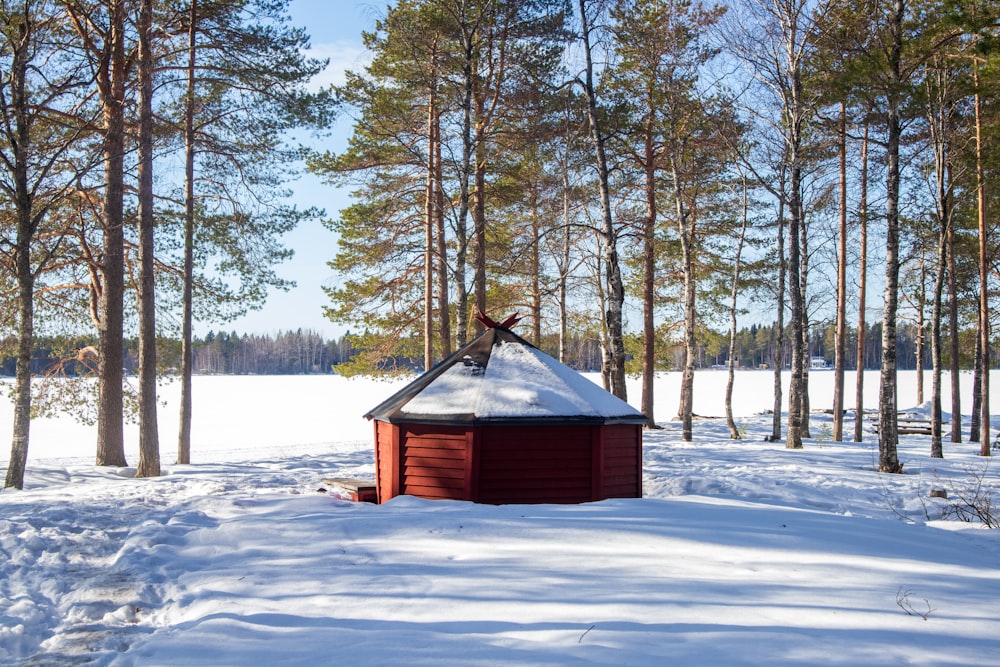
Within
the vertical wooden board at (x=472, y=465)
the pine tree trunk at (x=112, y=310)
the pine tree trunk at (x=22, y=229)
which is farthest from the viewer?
the pine tree trunk at (x=112, y=310)

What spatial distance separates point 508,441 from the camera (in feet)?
30.0

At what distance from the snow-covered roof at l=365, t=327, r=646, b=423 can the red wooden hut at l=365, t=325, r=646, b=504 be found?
0.02m

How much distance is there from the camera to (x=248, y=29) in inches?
544

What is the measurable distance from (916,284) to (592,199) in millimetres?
13447

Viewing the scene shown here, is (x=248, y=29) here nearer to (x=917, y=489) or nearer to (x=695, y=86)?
(x=695, y=86)

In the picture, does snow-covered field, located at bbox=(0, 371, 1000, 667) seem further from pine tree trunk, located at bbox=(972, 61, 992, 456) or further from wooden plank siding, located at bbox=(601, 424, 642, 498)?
pine tree trunk, located at bbox=(972, 61, 992, 456)

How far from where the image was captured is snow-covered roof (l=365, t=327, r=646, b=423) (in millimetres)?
9195

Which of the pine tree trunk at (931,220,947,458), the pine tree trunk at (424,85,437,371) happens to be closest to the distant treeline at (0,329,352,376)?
the pine tree trunk at (424,85,437,371)

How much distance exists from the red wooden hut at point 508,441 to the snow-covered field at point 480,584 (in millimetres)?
1126

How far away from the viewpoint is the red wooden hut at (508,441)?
9078mm

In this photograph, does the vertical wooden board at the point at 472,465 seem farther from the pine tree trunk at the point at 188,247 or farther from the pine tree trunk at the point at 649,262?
the pine tree trunk at the point at 649,262

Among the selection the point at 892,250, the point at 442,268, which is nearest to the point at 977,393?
the point at 892,250

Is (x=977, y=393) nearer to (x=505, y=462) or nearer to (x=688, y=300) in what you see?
(x=688, y=300)

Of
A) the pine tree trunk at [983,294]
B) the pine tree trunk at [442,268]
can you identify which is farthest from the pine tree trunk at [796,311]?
the pine tree trunk at [442,268]
